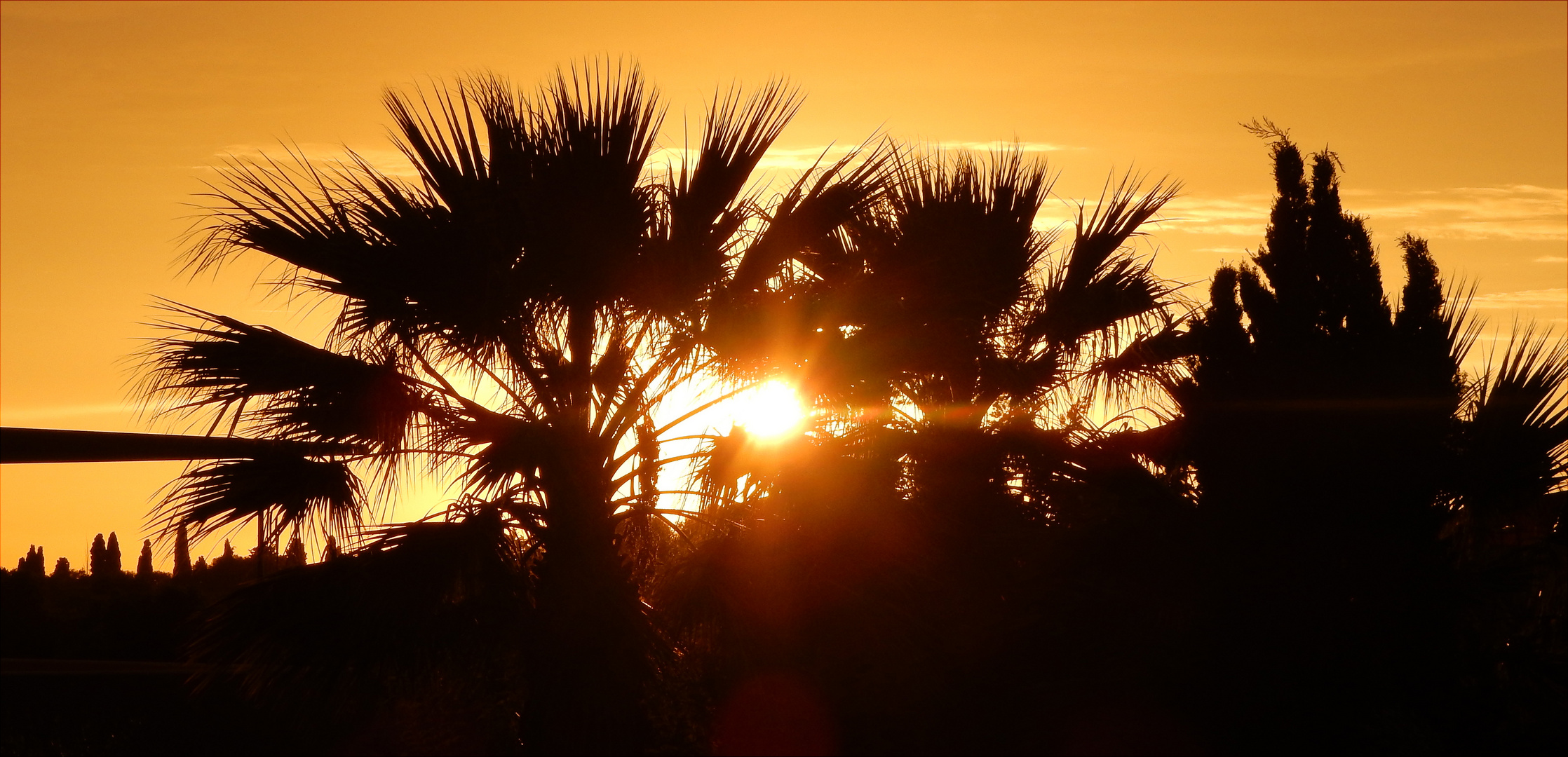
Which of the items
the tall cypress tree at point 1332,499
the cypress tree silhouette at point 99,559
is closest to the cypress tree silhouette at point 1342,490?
the tall cypress tree at point 1332,499

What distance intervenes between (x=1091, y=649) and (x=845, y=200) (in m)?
3.12

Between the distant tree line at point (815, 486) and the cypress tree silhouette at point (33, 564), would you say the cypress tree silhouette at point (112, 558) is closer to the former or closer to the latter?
the cypress tree silhouette at point (33, 564)

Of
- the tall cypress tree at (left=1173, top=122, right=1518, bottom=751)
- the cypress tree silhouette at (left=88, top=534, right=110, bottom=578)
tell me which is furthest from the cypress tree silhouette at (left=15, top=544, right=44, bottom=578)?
the tall cypress tree at (left=1173, top=122, right=1518, bottom=751)

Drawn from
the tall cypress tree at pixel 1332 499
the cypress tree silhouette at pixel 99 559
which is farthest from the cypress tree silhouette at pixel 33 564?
the tall cypress tree at pixel 1332 499

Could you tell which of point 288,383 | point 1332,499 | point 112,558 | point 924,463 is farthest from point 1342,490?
point 112,558

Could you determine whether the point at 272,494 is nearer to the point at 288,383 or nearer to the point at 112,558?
the point at 288,383

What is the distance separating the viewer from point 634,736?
6.83 metres

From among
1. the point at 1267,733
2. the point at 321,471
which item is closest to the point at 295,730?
the point at 321,471

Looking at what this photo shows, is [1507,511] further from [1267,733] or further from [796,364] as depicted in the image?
[796,364]

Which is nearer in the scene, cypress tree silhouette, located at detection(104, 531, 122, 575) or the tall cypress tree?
the tall cypress tree

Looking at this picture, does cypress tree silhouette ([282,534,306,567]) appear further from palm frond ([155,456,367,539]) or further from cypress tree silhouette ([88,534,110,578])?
cypress tree silhouette ([88,534,110,578])

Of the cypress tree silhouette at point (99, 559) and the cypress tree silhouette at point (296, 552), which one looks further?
the cypress tree silhouette at point (99, 559)

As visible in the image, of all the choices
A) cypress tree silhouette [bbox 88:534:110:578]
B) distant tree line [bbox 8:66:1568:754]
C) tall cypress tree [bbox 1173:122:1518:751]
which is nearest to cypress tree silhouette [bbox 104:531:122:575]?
cypress tree silhouette [bbox 88:534:110:578]

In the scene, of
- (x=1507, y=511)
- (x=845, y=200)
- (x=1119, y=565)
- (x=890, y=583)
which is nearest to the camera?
(x=1507, y=511)
